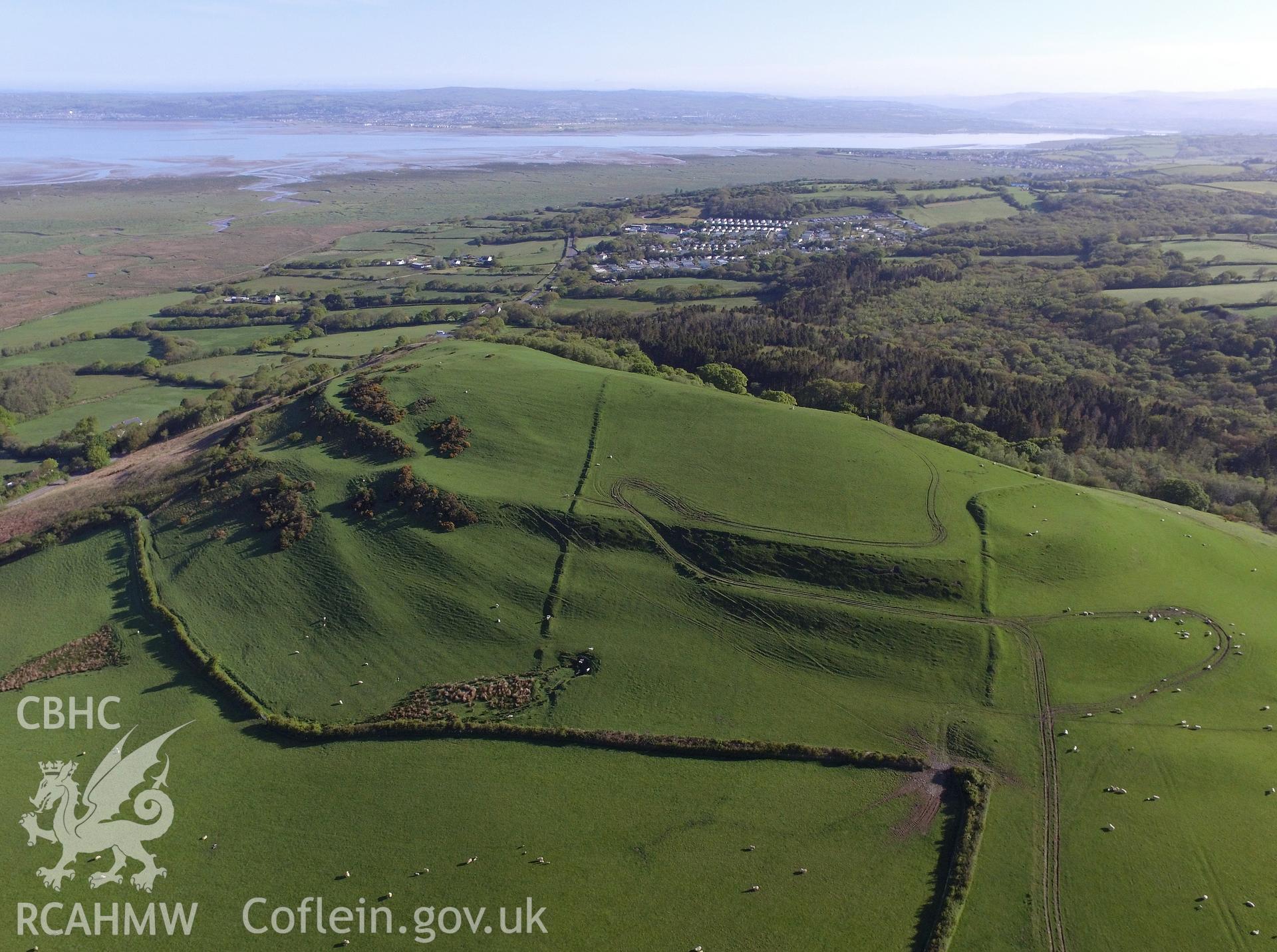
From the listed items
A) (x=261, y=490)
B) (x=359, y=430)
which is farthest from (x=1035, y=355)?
(x=261, y=490)

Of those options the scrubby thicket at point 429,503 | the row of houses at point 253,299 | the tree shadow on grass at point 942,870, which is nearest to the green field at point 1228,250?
the tree shadow on grass at point 942,870

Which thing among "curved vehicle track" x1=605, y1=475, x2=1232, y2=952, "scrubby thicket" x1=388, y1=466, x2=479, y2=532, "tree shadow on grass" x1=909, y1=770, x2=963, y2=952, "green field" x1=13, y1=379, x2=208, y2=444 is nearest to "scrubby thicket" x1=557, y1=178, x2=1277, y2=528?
"curved vehicle track" x1=605, y1=475, x2=1232, y2=952

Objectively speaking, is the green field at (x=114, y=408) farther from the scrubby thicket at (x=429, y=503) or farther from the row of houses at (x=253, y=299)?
the scrubby thicket at (x=429, y=503)

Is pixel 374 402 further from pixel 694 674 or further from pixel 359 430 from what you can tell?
pixel 694 674

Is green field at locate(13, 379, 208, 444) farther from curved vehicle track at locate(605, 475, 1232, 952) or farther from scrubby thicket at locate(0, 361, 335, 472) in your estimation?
curved vehicle track at locate(605, 475, 1232, 952)

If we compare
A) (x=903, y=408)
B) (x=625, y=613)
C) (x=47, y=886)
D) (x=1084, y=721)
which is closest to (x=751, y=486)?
(x=625, y=613)
